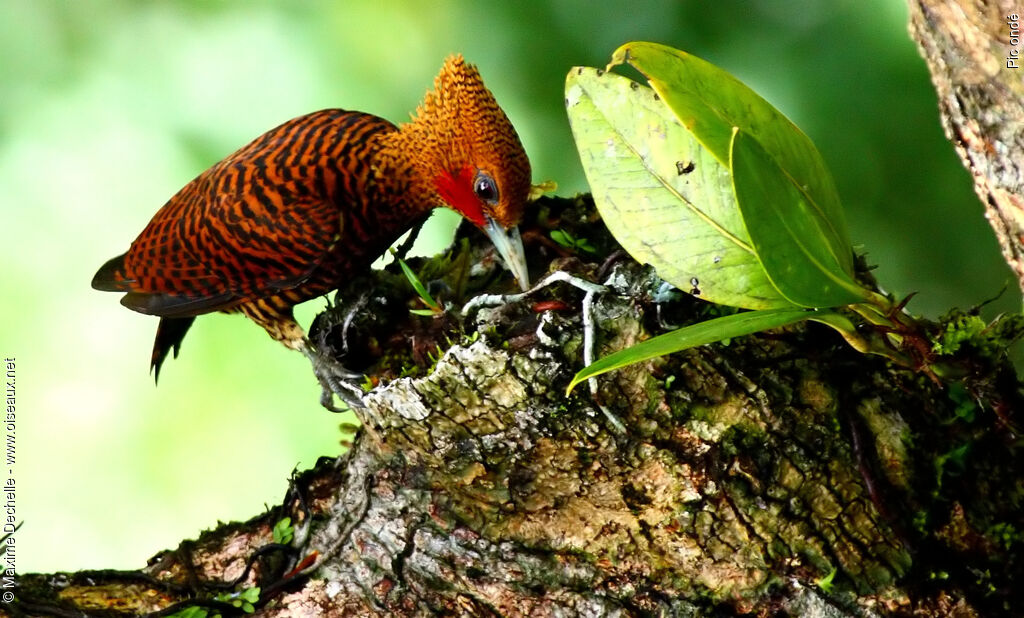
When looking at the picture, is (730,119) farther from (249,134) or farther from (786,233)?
(249,134)

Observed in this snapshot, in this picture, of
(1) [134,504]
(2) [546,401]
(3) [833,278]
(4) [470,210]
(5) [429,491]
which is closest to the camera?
(3) [833,278]

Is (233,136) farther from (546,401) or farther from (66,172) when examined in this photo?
(546,401)

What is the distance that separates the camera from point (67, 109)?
234 cm

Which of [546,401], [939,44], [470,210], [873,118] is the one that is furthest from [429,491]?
[873,118]

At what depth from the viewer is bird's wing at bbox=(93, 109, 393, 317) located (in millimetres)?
1745

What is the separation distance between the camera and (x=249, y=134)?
2.41m

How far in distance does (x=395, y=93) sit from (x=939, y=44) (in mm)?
1501

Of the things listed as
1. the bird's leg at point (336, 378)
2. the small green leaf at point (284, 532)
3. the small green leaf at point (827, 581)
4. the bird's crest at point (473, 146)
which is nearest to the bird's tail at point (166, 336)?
the bird's leg at point (336, 378)

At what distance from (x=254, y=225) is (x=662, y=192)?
87 cm

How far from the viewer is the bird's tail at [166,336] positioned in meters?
2.08

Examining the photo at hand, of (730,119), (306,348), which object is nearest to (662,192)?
(730,119)

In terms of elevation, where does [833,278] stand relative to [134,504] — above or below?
below

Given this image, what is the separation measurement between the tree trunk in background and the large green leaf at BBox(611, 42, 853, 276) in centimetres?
17

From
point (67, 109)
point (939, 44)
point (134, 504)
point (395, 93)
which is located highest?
point (67, 109)
